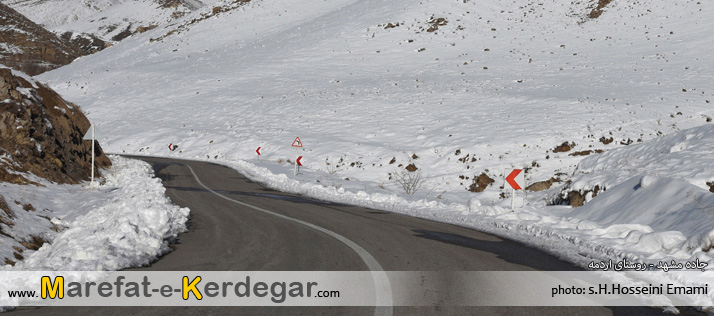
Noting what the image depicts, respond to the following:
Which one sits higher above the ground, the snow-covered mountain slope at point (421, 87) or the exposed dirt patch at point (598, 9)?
the exposed dirt patch at point (598, 9)

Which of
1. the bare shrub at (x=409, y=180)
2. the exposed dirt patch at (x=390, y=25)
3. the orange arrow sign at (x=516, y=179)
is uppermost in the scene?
the exposed dirt patch at (x=390, y=25)

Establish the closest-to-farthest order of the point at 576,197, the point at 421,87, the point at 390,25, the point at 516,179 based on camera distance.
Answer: the point at 516,179
the point at 576,197
the point at 421,87
the point at 390,25

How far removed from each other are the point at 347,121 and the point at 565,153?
18789mm

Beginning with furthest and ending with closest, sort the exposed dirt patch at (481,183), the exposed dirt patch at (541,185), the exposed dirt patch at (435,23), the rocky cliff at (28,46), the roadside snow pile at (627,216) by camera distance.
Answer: the rocky cliff at (28,46) < the exposed dirt patch at (435,23) < the exposed dirt patch at (481,183) < the exposed dirt patch at (541,185) < the roadside snow pile at (627,216)

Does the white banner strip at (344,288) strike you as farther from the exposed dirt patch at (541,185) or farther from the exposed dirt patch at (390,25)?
the exposed dirt patch at (390,25)

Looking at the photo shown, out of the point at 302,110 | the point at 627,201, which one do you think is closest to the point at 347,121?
the point at 302,110

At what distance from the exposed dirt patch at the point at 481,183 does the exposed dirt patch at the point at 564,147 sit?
4.78 meters

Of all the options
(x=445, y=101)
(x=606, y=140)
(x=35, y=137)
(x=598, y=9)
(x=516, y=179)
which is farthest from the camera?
(x=598, y=9)

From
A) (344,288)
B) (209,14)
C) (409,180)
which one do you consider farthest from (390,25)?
(344,288)

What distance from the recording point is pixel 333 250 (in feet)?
22.9

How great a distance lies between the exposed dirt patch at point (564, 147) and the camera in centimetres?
2472

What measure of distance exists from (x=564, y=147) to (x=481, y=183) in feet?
19.4

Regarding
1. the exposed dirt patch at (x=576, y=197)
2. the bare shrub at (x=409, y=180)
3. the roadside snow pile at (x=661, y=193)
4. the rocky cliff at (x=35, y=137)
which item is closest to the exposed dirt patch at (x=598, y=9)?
the bare shrub at (x=409, y=180)

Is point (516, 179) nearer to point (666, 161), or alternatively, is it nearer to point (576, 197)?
point (576, 197)
